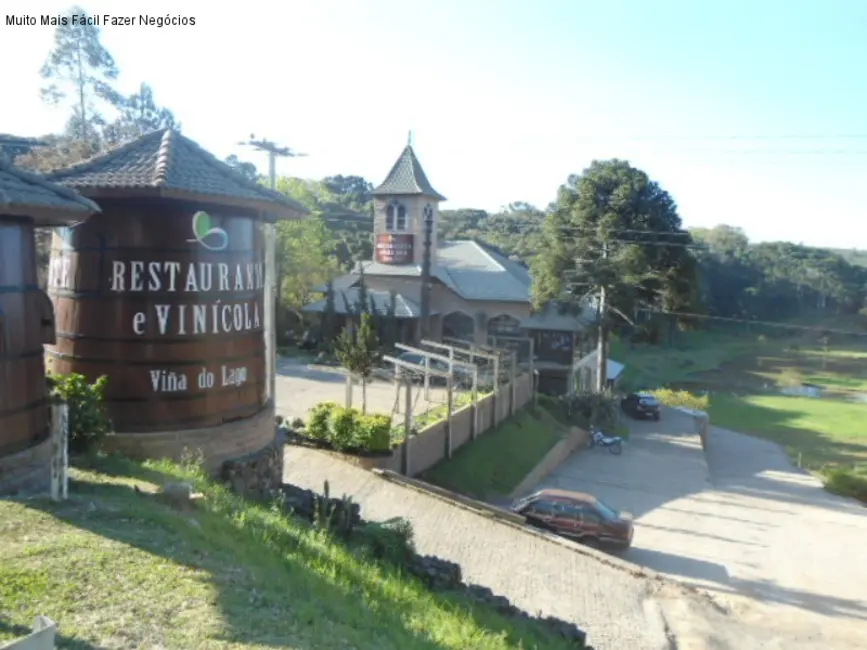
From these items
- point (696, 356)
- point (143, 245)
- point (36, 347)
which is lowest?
point (696, 356)

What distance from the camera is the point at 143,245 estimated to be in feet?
32.5

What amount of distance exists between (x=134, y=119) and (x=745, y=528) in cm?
3976

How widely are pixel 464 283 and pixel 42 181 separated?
27.4 metres

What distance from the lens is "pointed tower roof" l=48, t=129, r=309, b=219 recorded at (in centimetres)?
969

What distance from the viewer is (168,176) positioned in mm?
9766

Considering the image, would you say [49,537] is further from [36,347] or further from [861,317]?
[861,317]

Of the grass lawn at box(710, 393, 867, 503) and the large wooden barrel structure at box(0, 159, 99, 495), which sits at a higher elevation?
the large wooden barrel structure at box(0, 159, 99, 495)

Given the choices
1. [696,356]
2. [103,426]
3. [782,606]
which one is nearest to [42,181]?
[103,426]

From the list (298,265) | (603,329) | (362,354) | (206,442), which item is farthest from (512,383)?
(298,265)

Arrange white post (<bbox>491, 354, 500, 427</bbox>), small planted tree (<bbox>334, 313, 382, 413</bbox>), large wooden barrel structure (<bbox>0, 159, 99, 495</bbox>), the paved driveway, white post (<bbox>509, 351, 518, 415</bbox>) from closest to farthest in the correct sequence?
1. large wooden barrel structure (<bbox>0, 159, 99, 495</bbox>)
2. the paved driveway
3. small planted tree (<bbox>334, 313, 382, 413</bbox>)
4. white post (<bbox>491, 354, 500, 427</bbox>)
5. white post (<bbox>509, 351, 518, 415</bbox>)

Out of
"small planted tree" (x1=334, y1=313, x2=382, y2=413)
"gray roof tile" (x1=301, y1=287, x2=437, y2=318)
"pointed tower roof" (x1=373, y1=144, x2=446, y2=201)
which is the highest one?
"pointed tower roof" (x1=373, y1=144, x2=446, y2=201)

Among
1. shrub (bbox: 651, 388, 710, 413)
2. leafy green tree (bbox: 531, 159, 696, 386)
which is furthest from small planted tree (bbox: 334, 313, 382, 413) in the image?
shrub (bbox: 651, 388, 710, 413)

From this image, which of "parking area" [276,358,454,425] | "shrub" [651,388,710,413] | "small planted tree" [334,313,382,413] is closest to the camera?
"small planted tree" [334,313,382,413]

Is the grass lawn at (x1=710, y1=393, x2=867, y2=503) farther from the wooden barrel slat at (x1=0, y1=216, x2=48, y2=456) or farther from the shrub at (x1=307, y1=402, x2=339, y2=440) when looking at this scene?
the wooden barrel slat at (x1=0, y1=216, x2=48, y2=456)
